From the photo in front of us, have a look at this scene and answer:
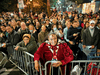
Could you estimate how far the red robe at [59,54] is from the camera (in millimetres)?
2290

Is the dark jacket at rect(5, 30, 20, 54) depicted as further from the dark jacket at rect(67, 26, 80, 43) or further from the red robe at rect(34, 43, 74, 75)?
the dark jacket at rect(67, 26, 80, 43)

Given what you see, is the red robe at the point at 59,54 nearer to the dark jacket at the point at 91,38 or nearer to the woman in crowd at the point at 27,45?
the woman in crowd at the point at 27,45

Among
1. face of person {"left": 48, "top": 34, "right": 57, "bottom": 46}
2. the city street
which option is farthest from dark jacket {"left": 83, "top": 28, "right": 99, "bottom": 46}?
the city street

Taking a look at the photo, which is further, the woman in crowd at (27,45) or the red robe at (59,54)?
the woman in crowd at (27,45)

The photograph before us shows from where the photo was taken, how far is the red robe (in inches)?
90.2

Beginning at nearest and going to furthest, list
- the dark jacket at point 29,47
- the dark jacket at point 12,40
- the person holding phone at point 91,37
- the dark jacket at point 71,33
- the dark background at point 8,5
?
the dark jacket at point 29,47
the person holding phone at point 91,37
the dark jacket at point 12,40
the dark jacket at point 71,33
the dark background at point 8,5

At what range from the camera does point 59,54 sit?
7.88 ft

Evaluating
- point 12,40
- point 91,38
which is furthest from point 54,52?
point 12,40

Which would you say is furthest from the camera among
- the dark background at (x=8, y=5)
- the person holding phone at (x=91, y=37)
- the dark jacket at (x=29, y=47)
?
the dark background at (x=8, y=5)

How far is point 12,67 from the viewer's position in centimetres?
439

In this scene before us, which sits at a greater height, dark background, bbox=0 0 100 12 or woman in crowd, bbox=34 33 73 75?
dark background, bbox=0 0 100 12

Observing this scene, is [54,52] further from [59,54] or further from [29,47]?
[29,47]

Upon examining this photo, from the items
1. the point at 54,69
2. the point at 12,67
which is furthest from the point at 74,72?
the point at 12,67

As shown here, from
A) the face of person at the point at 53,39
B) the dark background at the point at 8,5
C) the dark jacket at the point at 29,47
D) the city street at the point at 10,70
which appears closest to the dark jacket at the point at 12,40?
the dark jacket at the point at 29,47
